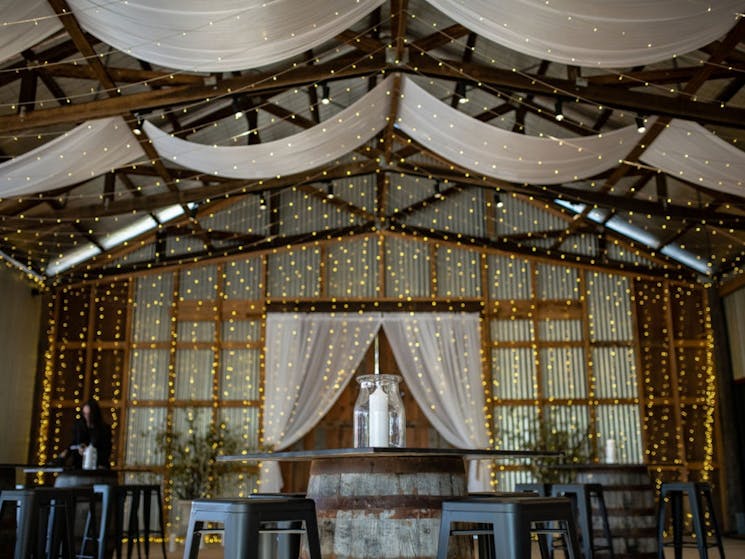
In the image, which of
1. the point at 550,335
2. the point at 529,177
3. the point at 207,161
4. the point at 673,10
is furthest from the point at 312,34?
the point at 550,335

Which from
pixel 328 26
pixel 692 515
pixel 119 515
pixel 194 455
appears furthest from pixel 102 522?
pixel 194 455

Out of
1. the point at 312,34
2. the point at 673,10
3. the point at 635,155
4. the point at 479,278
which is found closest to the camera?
the point at 673,10

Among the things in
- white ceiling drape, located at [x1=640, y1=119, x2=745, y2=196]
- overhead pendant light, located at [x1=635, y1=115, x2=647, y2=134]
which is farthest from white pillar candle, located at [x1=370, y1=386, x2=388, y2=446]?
overhead pendant light, located at [x1=635, y1=115, x2=647, y2=134]

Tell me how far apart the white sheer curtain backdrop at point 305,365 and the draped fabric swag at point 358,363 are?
13 millimetres

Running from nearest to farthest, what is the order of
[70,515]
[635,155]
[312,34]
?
[70,515] → [312,34] → [635,155]

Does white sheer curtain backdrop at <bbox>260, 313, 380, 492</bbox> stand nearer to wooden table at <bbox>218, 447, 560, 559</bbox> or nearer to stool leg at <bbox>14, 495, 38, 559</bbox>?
stool leg at <bbox>14, 495, 38, 559</bbox>

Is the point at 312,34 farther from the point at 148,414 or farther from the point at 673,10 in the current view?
the point at 148,414

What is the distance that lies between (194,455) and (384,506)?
23.4 ft

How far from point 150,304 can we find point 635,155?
6.47 meters

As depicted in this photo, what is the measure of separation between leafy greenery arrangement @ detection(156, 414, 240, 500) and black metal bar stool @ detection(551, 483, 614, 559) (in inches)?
210

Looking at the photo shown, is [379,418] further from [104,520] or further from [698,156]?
[698,156]

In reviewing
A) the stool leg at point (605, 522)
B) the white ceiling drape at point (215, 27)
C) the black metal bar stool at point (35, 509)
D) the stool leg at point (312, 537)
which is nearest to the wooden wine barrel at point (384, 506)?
the stool leg at point (312, 537)

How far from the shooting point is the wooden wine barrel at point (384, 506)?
3361mm

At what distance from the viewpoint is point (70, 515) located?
4531mm
